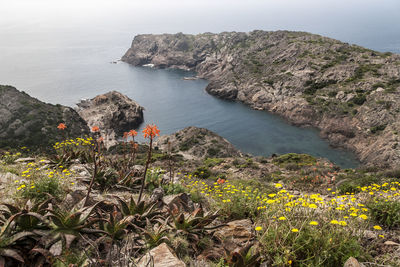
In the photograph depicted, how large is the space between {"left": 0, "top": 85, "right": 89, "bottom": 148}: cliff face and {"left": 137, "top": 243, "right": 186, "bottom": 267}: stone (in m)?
42.2

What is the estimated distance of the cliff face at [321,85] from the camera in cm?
5122

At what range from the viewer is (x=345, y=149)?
172 feet

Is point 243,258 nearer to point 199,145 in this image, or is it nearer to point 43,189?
point 43,189

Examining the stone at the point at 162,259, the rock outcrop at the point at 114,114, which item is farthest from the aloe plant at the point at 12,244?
the rock outcrop at the point at 114,114

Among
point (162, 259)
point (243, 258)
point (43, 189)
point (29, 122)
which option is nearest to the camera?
point (162, 259)

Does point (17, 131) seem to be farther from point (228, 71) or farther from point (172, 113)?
point (228, 71)

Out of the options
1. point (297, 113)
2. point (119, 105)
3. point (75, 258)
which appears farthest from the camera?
point (119, 105)

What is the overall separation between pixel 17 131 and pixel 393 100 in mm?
75199

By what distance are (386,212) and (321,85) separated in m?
74.0

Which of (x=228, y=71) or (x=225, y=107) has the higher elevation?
(x=228, y=71)

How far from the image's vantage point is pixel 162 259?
3574 mm

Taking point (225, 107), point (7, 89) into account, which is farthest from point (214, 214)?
point (225, 107)

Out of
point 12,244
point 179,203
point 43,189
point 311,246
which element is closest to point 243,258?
point 311,246

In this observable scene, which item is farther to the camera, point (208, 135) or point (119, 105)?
point (119, 105)
